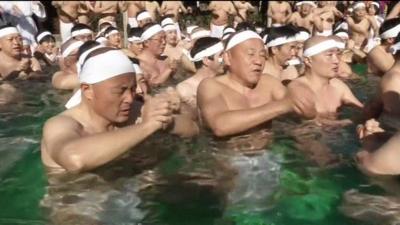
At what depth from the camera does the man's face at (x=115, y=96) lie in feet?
14.6

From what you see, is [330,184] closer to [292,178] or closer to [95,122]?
[292,178]

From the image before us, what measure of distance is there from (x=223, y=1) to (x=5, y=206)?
44.1 ft

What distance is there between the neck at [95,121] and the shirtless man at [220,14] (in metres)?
11.1

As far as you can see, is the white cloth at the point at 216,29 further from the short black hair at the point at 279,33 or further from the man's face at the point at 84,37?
the short black hair at the point at 279,33

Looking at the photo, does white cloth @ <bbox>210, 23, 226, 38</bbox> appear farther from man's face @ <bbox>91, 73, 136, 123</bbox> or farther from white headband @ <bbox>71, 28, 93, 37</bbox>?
man's face @ <bbox>91, 73, 136, 123</bbox>

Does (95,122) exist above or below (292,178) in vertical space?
above

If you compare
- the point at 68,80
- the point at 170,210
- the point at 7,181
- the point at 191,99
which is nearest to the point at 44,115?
the point at 68,80

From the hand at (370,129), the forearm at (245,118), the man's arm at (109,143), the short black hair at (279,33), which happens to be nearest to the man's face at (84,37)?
the short black hair at (279,33)

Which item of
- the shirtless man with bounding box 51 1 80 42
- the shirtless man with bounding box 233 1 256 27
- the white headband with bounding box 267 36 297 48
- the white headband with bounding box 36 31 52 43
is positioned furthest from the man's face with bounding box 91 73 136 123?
the shirtless man with bounding box 233 1 256 27

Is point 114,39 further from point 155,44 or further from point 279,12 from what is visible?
point 279,12

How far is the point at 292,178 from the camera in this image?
5410mm

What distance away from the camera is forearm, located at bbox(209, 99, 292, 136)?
18.0ft

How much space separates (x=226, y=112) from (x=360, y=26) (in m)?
10.4

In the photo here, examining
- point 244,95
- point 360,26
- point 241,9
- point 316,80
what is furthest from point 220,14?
point 244,95
